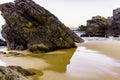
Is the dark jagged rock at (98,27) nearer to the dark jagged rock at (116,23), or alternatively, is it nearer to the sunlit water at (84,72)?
the dark jagged rock at (116,23)

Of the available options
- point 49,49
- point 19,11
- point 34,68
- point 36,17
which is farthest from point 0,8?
point 34,68

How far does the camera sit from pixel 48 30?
31578 millimetres

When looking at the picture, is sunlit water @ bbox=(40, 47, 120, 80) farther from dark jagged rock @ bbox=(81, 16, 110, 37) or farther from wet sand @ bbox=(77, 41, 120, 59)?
dark jagged rock @ bbox=(81, 16, 110, 37)

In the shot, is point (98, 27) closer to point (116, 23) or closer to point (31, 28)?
point (116, 23)

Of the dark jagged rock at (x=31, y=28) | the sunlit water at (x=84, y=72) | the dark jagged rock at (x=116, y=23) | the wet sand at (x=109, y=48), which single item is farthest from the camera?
the dark jagged rock at (x=116, y=23)

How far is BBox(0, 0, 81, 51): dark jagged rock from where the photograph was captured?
30.7 metres

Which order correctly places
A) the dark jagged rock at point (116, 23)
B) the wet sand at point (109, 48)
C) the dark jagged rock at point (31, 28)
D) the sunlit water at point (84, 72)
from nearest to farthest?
the sunlit water at point (84, 72) → the wet sand at point (109, 48) → the dark jagged rock at point (31, 28) → the dark jagged rock at point (116, 23)

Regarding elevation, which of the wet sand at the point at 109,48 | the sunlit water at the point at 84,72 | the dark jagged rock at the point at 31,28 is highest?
the dark jagged rock at the point at 31,28

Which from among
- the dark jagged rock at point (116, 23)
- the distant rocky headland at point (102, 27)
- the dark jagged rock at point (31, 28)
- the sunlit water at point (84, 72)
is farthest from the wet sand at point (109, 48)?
the distant rocky headland at point (102, 27)

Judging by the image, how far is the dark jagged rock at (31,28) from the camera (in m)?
30.7

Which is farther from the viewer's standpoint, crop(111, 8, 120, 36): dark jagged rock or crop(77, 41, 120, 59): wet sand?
crop(111, 8, 120, 36): dark jagged rock

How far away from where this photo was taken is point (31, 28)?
3156 centimetres

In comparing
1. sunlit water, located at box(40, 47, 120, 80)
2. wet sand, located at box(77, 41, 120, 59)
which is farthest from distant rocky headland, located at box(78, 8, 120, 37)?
sunlit water, located at box(40, 47, 120, 80)

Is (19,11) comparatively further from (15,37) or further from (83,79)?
(83,79)
